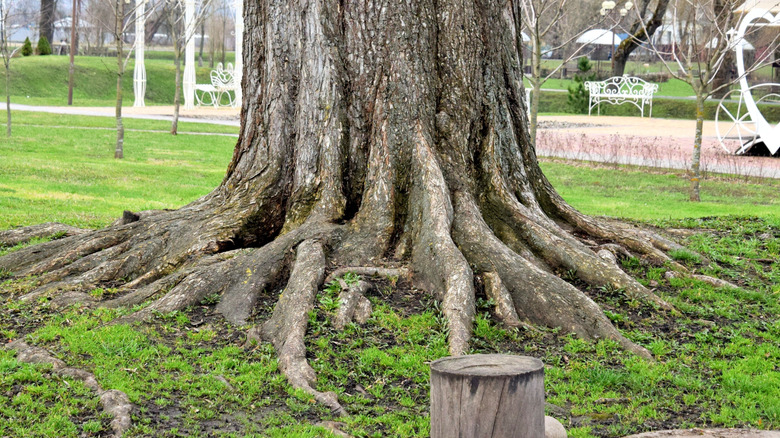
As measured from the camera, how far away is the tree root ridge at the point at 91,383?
11.8ft

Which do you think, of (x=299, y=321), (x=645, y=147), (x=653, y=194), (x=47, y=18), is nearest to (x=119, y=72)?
(x=653, y=194)

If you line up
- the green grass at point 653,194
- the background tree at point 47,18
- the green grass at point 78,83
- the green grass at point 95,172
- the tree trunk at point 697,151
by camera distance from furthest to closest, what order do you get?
the background tree at point 47,18, the green grass at point 78,83, the tree trunk at point 697,151, the green grass at point 653,194, the green grass at point 95,172

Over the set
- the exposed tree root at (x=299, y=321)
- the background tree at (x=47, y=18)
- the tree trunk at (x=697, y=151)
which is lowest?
the exposed tree root at (x=299, y=321)

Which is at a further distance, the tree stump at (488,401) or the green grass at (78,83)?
the green grass at (78,83)

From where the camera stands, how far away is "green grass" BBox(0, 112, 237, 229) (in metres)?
9.57

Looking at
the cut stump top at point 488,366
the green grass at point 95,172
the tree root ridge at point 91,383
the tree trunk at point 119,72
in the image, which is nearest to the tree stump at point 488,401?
the cut stump top at point 488,366

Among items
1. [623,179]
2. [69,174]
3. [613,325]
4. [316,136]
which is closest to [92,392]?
[316,136]

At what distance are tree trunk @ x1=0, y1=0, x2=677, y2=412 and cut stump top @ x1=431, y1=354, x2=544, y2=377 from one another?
6.88 feet

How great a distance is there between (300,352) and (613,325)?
2.02 meters

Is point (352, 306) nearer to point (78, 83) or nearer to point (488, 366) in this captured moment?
point (488, 366)

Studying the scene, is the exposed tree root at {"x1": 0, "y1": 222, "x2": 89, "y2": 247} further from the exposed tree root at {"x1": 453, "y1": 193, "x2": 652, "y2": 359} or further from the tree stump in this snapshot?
the tree stump

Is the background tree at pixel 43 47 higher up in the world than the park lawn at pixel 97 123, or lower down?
higher up

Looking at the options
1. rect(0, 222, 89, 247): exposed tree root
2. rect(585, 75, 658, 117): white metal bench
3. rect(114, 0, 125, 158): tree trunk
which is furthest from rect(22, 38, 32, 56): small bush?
rect(0, 222, 89, 247): exposed tree root

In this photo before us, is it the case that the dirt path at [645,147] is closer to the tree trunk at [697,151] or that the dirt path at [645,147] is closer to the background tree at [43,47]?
the tree trunk at [697,151]
